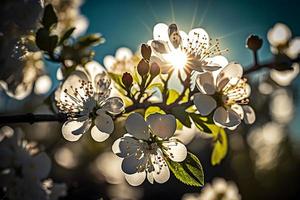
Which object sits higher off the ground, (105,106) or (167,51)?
(167,51)

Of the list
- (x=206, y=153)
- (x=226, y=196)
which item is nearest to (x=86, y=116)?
(x=226, y=196)

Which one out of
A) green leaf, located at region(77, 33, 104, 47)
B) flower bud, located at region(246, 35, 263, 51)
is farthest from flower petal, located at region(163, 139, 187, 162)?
green leaf, located at region(77, 33, 104, 47)

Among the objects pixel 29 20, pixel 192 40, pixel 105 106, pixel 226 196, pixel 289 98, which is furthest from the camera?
pixel 289 98

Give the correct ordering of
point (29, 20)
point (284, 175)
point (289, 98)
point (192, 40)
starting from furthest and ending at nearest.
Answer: point (284, 175), point (289, 98), point (29, 20), point (192, 40)

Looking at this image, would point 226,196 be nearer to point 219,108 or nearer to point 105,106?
point 219,108

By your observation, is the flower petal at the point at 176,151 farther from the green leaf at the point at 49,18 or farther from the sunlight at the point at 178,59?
the green leaf at the point at 49,18

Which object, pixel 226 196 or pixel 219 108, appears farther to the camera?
pixel 226 196

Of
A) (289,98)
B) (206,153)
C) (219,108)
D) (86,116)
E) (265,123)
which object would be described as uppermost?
(219,108)
